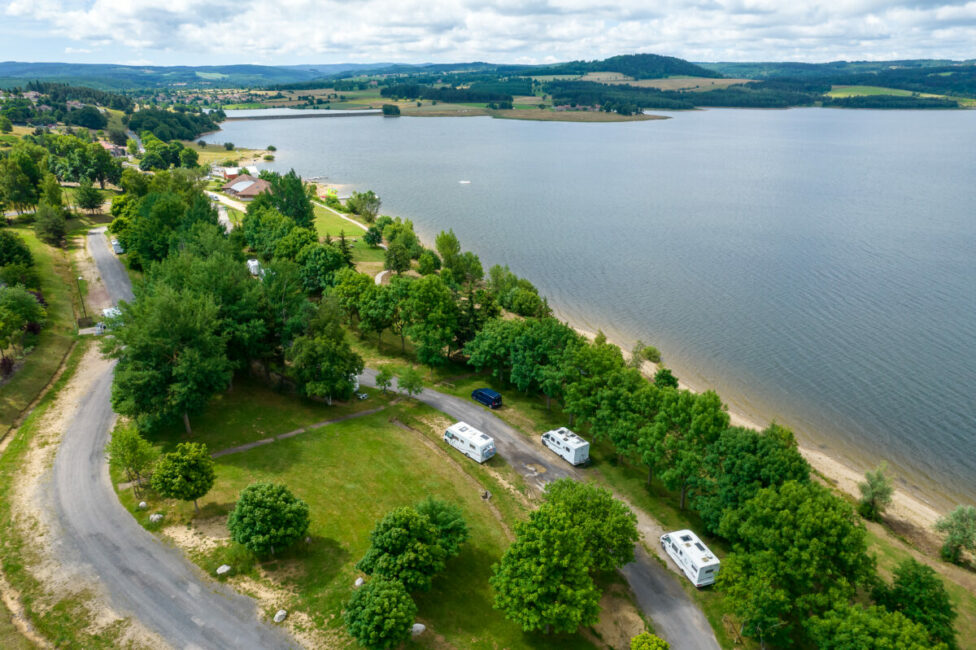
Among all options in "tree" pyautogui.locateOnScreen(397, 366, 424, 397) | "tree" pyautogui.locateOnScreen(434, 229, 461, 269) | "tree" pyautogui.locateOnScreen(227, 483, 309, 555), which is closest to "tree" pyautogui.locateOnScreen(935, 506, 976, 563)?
"tree" pyautogui.locateOnScreen(397, 366, 424, 397)

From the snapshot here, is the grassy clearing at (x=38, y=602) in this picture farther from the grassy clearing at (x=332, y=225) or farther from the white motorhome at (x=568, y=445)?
the grassy clearing at (x=332, y=225)

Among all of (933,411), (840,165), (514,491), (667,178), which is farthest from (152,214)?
(840,165)

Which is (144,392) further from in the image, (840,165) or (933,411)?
(840,165)

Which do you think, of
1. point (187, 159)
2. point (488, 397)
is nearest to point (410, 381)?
point (488, 397)

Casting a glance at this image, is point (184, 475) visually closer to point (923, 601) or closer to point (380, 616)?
point (380, 616)

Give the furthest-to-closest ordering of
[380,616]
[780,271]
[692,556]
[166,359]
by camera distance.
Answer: [780,271] → [166,359] → [692,556] → [380,616]

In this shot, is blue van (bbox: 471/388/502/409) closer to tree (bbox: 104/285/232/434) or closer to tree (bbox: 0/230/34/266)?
tree (bbox: 104/285/232/434)

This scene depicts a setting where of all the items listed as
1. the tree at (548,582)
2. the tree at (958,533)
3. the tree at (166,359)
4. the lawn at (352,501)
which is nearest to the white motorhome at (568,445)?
the lawn at (352,501)
